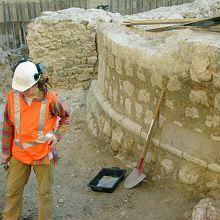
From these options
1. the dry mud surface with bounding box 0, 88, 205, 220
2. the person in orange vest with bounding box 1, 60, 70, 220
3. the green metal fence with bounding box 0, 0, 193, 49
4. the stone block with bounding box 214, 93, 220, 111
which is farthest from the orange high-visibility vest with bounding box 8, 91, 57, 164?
the green metal fence with bounding box 0, 0, 193, 49

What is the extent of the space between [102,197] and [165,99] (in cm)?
135

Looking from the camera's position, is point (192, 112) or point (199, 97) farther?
point (192, 112)

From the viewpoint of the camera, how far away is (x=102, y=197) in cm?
531

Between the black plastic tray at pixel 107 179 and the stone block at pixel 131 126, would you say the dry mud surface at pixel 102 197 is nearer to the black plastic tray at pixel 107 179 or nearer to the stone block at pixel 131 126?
the black plastic tray at pixel 107 179

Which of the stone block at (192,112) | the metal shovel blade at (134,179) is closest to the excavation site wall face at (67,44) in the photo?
the metal shovel blade at (134,179)

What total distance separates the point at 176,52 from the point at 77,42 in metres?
4.38

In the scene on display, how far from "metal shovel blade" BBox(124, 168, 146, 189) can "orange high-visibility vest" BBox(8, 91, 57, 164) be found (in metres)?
1.46

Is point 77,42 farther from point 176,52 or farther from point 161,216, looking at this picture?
point 161,216

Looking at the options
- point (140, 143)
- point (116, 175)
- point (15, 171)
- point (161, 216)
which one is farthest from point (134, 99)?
point (15, 171)

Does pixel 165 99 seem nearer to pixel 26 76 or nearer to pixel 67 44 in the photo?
pixel 26 76

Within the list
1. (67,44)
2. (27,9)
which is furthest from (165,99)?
(27,9)

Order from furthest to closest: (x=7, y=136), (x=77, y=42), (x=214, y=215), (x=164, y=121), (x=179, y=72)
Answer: (x=77, y=42)
(x=164, y=121)
(x=179, y=72)
(x=7, y=136)
(x=214, y=215)

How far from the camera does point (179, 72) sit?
4.77 meters

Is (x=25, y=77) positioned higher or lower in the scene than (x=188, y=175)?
higher
